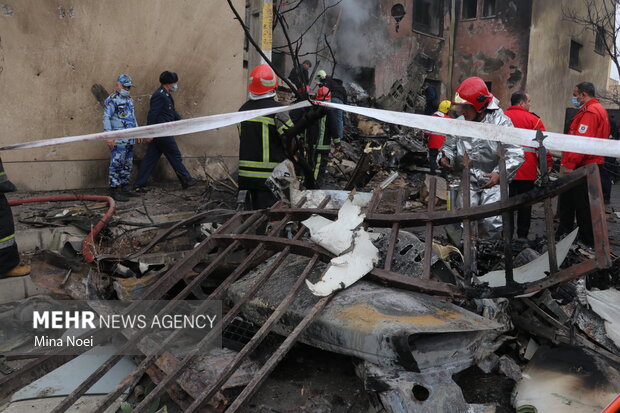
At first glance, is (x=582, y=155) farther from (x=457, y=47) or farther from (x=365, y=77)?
(x=457, y=47)

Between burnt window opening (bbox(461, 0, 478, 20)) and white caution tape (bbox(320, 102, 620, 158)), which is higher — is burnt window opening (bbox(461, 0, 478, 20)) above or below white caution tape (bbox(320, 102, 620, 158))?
above

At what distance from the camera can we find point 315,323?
259 centimetres

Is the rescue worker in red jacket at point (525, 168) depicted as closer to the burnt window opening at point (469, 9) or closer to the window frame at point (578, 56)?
the burnt window opening at point (469, 9)

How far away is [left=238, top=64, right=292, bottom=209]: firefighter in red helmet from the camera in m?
4.72

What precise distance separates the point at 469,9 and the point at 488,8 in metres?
0.81

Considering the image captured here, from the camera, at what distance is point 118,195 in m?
6.54

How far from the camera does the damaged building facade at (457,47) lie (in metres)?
15.9

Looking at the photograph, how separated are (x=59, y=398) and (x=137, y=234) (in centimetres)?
248

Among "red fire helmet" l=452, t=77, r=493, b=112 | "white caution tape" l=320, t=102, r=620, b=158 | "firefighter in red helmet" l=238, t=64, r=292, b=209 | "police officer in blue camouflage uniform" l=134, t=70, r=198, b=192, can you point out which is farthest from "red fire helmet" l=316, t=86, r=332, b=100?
"police officer in blue camouflage uniform" l=134, t=70, r=198, b=192

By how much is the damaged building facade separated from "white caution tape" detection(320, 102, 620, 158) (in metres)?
11.2

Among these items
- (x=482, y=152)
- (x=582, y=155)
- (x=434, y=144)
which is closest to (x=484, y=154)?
(x=482, y=152)

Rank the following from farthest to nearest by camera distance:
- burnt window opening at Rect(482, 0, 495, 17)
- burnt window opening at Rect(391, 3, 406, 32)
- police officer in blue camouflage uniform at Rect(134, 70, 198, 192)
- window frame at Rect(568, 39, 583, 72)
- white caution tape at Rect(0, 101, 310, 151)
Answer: window frame at Rect(568, 39, 583, 72), burnt window opening at Rect(482, 0, 495, 17), burnt window opening at Rect(391, 3, 406, 32), police officer in blue camouflage uniform at Rect(134, 70, 198, 192), white caution tape at Rect(0, 101, 310, 151)

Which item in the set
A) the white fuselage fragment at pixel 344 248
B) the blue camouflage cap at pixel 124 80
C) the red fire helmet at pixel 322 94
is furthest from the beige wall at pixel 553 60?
the white fuselage fragment at pixel 344 248

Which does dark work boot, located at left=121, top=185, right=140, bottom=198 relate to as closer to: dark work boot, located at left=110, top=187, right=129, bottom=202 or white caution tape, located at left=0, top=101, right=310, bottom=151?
dark work boot, located at left=110, top=187, right=129, bottom=202
